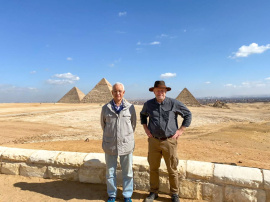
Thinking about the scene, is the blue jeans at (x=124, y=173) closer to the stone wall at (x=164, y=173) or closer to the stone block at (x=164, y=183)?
the stone wall at (x=164, y=173)

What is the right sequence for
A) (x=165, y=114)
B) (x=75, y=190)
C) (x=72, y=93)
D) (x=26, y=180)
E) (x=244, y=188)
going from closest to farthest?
(x=244, y=188), (x=165, y=114), (x=75, y=190), (x=26, y=180), (x=72, y=93)

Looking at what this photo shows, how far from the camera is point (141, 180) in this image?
103 inches

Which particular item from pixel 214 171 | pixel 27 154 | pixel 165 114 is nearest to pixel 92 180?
pixel 27 154

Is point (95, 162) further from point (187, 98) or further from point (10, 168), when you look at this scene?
point (187, 98)

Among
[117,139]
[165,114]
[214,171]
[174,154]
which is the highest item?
[165,114]

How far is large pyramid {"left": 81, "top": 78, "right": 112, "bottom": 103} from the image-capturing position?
46191 mm

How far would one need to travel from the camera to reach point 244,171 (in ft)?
7.43

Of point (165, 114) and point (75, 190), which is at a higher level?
point (165, 114)

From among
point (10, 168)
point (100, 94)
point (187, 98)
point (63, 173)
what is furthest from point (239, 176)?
point (100, 94)

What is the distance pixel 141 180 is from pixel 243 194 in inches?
49.7

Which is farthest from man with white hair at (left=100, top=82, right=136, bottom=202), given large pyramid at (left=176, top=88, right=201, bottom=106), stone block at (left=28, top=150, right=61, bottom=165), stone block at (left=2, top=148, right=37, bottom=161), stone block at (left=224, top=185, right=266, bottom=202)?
large pyramid at (left=176, top=88, right=201, bottom=106)

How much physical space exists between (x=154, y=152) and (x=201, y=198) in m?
0.84

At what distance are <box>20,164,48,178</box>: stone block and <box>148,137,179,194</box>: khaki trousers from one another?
1746mm

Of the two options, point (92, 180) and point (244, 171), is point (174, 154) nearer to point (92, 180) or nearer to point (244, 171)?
point (244, 171)
